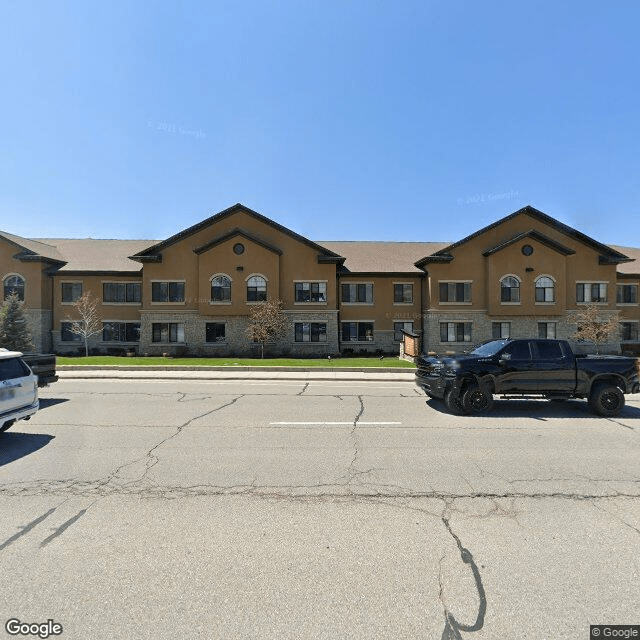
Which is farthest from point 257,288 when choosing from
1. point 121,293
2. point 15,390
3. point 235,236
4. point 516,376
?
point 15,390

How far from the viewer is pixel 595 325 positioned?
2964cm

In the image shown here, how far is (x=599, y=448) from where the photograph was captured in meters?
7.23

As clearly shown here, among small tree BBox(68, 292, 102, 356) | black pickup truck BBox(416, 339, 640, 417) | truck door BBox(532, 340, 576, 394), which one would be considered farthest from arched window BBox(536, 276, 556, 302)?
small tree BBox(68, 292, 102, 356)

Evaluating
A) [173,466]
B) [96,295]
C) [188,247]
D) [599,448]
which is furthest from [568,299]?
[96,295]

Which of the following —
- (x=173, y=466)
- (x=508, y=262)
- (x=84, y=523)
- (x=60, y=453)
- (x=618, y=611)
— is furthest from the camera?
(x=508, y=262)

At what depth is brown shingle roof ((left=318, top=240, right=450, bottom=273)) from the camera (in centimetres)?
3300

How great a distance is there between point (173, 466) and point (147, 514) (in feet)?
5.30

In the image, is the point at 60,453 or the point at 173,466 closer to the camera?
the point at 173,466

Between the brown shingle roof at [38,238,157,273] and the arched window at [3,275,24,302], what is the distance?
10.9 feet

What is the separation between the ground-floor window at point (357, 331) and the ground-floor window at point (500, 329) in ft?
32.4

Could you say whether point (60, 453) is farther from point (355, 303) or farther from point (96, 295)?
point (96, 295)

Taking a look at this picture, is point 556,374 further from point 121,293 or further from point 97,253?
point 97,253

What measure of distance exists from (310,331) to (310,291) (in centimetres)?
327

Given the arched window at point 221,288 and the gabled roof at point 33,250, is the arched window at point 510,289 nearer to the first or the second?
the arched window at point 221,288
